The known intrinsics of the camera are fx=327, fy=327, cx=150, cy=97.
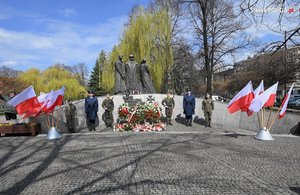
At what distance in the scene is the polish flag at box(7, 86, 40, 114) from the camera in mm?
11250

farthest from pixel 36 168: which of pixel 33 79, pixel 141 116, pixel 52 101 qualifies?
pixel 33 79

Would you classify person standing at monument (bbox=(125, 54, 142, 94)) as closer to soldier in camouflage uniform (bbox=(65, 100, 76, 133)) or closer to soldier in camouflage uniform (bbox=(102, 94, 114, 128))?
soldier in camouflage uniform (bbox=(102, 94, 114, 128))

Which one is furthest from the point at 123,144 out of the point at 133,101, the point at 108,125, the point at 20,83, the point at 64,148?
the point at 20,83

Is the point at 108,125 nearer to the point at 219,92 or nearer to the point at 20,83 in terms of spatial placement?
the point at 20,83

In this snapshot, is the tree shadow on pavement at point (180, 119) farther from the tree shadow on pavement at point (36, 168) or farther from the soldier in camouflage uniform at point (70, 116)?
the tree shadow on pavement at point (36, 168)

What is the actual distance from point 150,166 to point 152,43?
23.1 m

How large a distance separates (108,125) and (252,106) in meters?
7.25

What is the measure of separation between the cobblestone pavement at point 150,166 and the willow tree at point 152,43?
721 inches

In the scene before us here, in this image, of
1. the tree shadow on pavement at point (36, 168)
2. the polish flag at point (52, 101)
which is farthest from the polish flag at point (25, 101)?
the tree shadow on pavement at point (36, 168)

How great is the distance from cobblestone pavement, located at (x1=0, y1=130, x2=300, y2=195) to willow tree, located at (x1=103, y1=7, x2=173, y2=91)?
18.3 meters

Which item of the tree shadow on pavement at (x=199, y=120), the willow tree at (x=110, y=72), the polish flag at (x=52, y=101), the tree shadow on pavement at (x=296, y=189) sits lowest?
the tree shadow on pavement at (x=296, y=189)

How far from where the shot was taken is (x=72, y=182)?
6.00 metres

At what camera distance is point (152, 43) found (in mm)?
29328

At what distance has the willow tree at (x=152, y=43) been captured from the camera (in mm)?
28906
